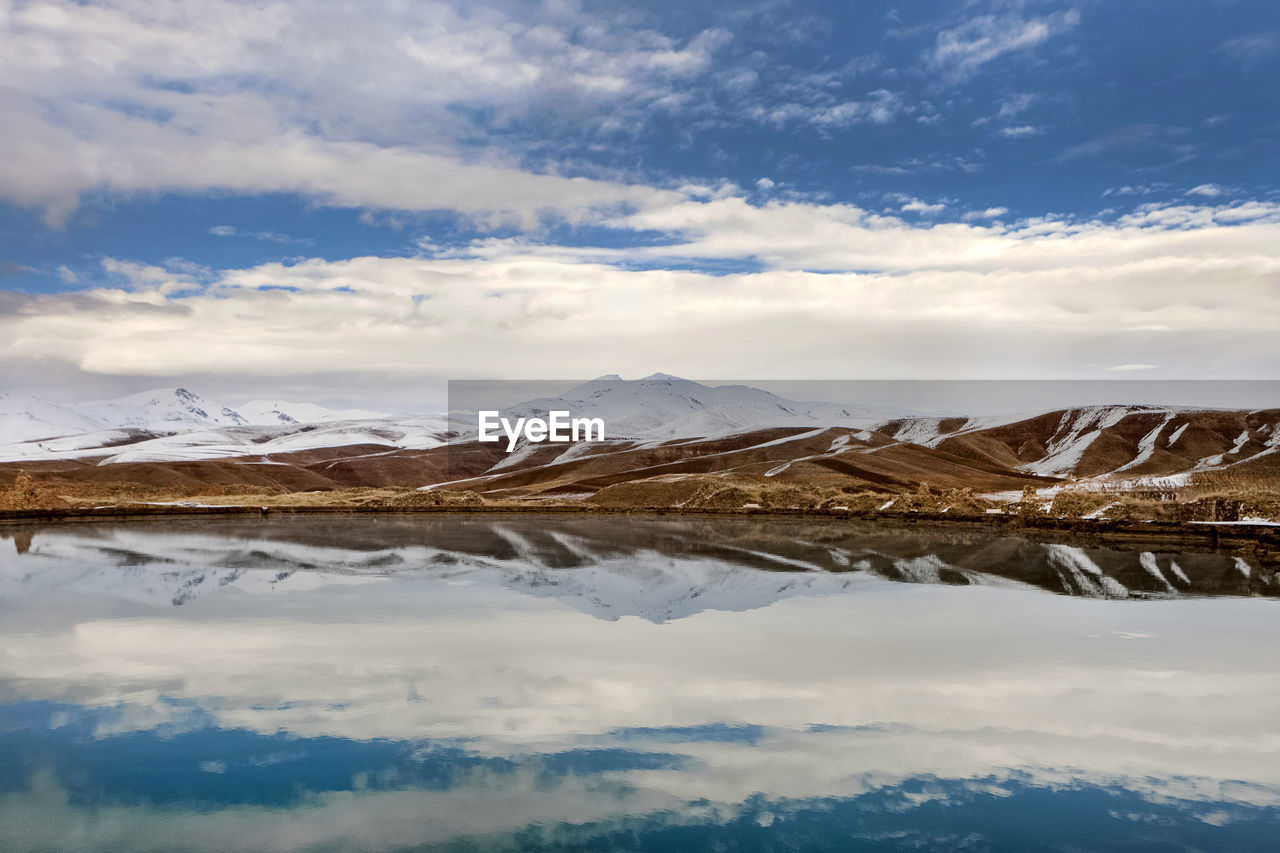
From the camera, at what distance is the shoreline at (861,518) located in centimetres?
3020

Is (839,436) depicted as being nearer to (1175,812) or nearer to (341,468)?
(341,468)

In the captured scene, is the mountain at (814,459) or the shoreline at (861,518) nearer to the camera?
the shoreline at (861,518)

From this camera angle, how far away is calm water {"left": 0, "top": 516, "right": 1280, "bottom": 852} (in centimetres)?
727

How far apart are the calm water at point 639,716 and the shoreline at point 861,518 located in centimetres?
1023

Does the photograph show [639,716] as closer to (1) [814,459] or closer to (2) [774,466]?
(2) [774,466]

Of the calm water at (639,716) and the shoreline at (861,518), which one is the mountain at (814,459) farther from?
the calm water at (639,716)

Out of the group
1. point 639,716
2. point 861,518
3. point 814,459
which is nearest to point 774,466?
point 814,459

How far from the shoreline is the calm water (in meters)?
10.2

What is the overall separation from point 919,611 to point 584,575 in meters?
9.14

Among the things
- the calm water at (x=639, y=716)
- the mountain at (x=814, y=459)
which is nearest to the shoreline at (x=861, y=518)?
the calm water at (x=639, y=716)

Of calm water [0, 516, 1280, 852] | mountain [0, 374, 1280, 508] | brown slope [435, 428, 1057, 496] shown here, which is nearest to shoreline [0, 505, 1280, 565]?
calm water [0, 516, 1280, 852]

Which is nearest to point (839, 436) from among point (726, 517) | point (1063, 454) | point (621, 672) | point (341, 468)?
point (1063, 454)

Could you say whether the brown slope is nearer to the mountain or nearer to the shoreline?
the mountain

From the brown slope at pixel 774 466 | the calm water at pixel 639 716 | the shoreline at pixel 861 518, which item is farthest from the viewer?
the brown slope at pixel 774 466
